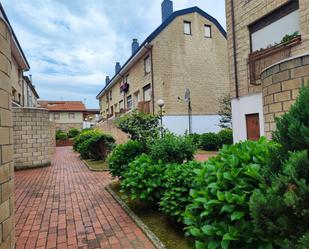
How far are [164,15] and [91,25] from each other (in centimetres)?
864

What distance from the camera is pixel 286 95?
3432mm

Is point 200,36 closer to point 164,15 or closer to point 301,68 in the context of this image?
point 164,15

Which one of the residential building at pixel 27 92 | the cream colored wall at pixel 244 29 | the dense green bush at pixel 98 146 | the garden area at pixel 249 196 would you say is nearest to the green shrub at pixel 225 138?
the cream colored wall at pixel 244 29

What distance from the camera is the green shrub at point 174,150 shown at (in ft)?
15.4

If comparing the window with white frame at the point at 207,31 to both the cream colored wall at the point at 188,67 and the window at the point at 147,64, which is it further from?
the window at the point at 147,64

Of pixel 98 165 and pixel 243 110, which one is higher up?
pixel 243 110

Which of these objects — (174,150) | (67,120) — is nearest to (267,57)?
(174,150)

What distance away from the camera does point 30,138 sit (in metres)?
10.4

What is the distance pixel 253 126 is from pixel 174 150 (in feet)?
18.6

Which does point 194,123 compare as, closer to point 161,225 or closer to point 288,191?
point 161,225

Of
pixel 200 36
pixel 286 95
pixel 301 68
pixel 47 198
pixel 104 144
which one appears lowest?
pixel 47 198

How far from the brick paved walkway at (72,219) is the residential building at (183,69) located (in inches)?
392

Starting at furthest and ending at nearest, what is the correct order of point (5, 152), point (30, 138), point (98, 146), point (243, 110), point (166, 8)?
point (166, 8) → point (98, 146) → point (30, 138) → point (243, 110) → point (5, 152)

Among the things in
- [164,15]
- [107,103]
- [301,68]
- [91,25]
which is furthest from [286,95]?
[107,103]
